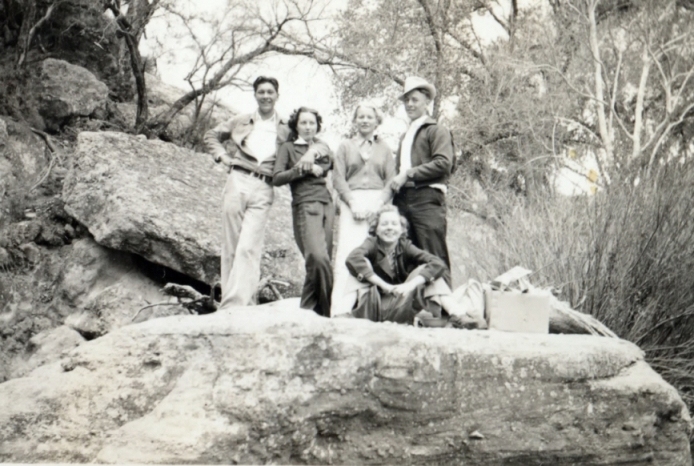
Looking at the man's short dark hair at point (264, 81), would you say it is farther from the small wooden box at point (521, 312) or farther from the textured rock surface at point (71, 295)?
the textured rock surface at point (71, 295)

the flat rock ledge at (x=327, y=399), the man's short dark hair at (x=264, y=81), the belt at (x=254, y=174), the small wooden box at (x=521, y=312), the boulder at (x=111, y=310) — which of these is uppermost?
the man's short dark hair at (x=264, y=81)

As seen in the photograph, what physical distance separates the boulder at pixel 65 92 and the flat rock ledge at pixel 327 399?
8537 mm

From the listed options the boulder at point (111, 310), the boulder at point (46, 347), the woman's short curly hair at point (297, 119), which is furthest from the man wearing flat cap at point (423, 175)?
the boulder at point (46, 347)

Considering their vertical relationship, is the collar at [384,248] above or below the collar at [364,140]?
below

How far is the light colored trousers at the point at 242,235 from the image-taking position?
208 inches

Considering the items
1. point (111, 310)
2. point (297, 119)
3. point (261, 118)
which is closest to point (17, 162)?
point (111, 310)

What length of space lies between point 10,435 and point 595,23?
1348 cm

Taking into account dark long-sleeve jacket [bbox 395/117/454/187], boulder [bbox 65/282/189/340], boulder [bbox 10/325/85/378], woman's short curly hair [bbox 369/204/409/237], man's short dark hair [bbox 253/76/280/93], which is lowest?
boulder [bbox 10/325/85/378]

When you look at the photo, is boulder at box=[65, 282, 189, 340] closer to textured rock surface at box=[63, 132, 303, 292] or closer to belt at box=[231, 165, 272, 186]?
textured rock surface at box=[63, 132, 303, 292]

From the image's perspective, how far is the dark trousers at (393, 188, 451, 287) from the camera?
5125mm

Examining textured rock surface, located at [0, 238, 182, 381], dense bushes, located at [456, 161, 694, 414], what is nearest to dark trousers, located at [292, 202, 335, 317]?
dense bushes, located at [456, 161, 694, 414]

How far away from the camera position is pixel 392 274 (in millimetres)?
4734

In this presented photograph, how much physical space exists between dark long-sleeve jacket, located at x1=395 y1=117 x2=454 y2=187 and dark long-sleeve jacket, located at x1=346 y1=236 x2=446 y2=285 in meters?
0.53

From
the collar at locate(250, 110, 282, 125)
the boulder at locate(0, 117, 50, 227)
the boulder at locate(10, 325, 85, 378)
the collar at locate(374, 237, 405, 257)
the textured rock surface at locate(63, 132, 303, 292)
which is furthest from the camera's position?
the boulder at locate(0, 117, 50, 227)
